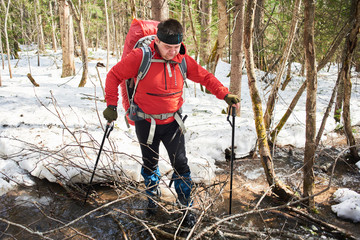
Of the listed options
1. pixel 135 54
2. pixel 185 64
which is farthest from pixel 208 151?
pixel 135 54

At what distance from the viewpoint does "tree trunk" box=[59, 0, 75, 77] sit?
1116 cm

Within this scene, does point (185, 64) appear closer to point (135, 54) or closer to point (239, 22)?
point (135, 54)

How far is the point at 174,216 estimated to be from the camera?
3.31m

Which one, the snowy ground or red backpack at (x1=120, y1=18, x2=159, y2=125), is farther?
the snowy ground

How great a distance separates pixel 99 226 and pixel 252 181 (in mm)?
2776

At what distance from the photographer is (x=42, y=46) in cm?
2225

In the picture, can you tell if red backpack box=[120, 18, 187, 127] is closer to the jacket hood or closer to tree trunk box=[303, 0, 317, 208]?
the jacket hood

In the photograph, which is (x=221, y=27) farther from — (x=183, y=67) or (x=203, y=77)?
(x=183, y=67)

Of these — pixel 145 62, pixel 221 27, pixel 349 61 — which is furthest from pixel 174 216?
pixel 221 27

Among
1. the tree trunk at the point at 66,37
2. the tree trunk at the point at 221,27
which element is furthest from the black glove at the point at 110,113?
the tree trunk at the point at 66,37

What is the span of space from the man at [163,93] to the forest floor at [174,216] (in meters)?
0.35

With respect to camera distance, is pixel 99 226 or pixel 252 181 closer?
pixel 99 226

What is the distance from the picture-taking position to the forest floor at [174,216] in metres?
2.72

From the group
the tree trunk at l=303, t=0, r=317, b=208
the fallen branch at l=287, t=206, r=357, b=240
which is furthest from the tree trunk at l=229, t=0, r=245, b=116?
the fallen branch at l=287, t=206, r=357, b=240
